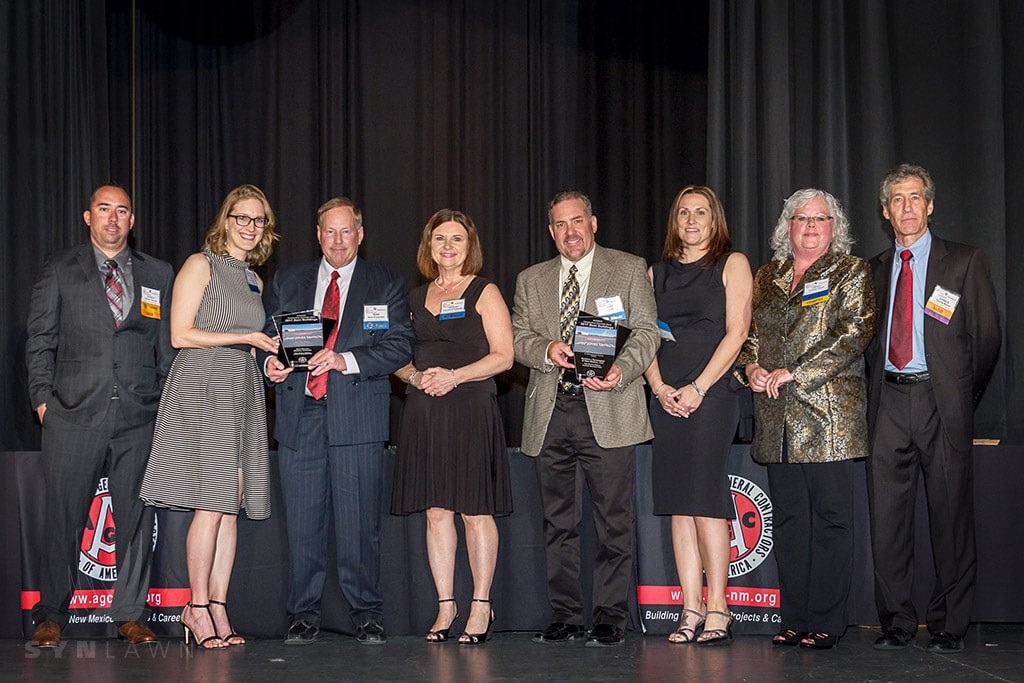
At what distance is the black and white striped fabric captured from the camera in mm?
4051

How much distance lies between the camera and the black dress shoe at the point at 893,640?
4.00 meters

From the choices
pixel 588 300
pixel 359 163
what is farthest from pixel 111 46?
pixel 588 300

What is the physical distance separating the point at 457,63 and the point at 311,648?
150 inches

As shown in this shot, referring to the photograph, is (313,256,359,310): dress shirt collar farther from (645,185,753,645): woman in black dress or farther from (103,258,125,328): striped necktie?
(645,185,753,645): woman in black dress

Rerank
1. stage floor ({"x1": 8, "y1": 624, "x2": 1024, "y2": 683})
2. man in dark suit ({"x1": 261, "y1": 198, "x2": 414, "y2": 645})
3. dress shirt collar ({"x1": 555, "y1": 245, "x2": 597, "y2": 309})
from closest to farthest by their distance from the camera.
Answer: stage floor ({"x1": 8, "y1": 624, "x2": 1024, "y2": 683}), man in dark suit ({"x1": 261, "y1": 198, "x2": 414, "y2": 645}), dress shirt collar ({"x1": 555, "y1": 245, "x2": 597, "y2": 309})

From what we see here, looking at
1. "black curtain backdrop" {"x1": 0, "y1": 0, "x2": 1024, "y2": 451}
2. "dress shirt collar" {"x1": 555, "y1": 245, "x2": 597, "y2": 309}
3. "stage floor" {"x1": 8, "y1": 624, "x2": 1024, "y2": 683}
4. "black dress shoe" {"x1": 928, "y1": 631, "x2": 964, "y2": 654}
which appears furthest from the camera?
"black curtain backdrop" {"x1": 0, "y1": 0, "x2": 1024, "y2": 451}

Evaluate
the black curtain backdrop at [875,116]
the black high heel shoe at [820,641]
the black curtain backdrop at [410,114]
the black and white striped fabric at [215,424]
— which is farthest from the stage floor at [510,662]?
the black curtain backdrop at [410,114]

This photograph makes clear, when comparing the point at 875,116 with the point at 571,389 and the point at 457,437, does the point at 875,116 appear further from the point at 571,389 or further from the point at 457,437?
the point at 457,437

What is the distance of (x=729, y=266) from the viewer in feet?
13.7

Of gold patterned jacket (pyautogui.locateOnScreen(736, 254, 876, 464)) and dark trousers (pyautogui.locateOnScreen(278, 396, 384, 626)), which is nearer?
gold patterned jacket (pyautogui.locateOnScreen(736, 254, 876, 464))

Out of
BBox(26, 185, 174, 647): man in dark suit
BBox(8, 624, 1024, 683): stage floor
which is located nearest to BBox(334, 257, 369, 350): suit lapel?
BBox(26, 185, 174, 647): man in dark suit

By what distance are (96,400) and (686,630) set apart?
254cm

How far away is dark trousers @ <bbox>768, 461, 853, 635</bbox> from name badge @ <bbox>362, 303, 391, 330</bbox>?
1639 millimetres

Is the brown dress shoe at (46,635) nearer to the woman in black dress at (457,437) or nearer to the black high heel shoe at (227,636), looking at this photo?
the black high heel shoe at (227,636)
